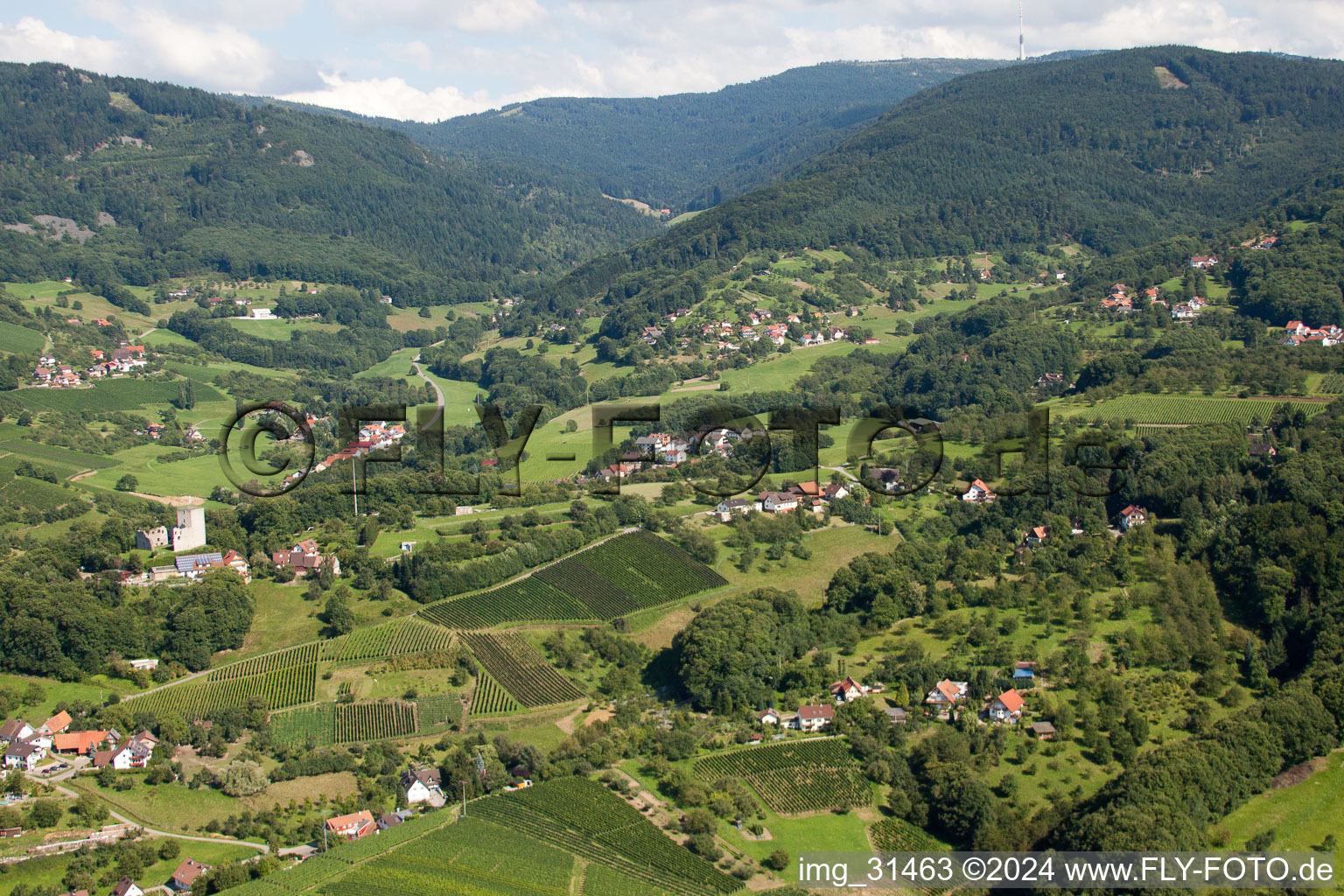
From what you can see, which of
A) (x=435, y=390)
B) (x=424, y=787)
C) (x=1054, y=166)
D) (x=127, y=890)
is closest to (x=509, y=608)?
(x=424, y=787)

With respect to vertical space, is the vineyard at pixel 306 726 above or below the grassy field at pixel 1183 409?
below

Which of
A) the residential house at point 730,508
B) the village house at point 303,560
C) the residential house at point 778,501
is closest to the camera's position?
the village house at point 303,560

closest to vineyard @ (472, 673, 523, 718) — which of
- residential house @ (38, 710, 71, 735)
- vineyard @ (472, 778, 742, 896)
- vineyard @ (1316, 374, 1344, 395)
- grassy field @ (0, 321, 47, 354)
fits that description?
vineyard @ (472, 778, 742, 896)

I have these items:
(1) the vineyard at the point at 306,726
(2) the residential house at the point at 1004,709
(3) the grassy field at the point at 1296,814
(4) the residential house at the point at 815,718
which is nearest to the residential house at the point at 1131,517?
(2) the residential house at the point at 1004,709

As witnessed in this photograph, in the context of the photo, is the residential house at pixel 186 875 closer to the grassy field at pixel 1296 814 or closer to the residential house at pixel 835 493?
the grassy field at pixel 1296 814

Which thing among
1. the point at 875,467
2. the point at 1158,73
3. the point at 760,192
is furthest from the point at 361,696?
the point at 1158,73

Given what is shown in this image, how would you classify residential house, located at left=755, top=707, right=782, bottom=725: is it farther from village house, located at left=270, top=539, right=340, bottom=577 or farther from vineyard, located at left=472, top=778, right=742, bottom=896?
village house, located at left=270, top=539, right=340, bottom=577

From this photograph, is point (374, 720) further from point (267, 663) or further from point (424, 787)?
point (267, 663)
